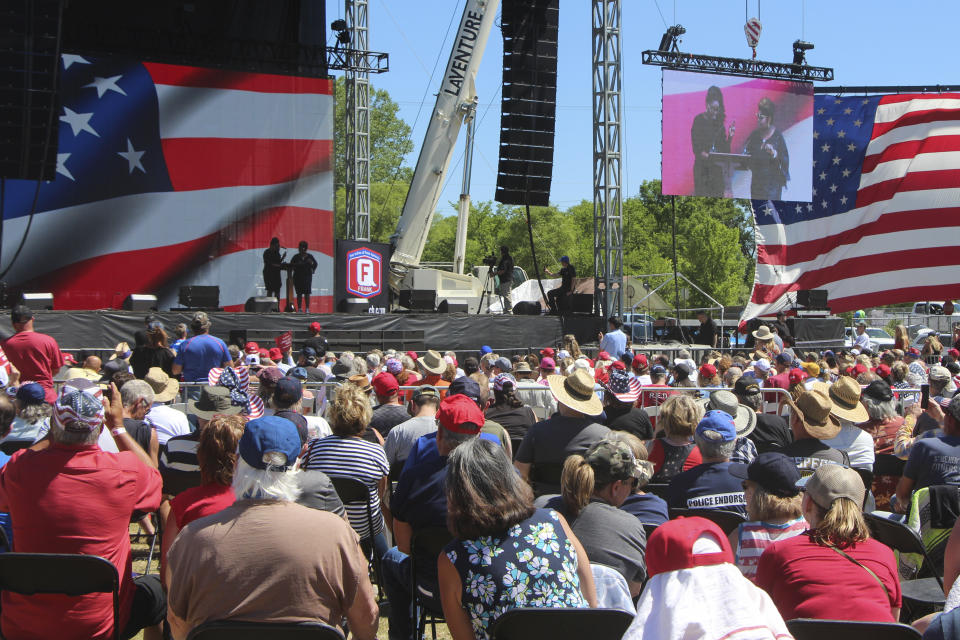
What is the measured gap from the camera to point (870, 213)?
68.2 ft

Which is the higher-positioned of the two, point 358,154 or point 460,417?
point 358,154

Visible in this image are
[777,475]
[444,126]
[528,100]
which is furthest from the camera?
[444,126]

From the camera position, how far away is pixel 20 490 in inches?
132

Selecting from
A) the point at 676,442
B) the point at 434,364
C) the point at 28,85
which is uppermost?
the point at 28,85

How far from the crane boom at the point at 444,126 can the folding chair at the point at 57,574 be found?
1845 cm

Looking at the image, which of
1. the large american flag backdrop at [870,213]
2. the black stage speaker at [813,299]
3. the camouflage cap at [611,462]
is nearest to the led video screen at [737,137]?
the large american flag backdrop at [870,213]

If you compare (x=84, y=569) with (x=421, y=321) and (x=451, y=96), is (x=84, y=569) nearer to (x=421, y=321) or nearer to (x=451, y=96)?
(x=421, y=321)

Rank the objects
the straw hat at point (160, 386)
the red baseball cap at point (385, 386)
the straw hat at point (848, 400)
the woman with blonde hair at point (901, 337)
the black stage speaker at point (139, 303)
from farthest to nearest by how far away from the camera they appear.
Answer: the black stage speaker at point (139, 303)
the woman with blonde hair at point (901, 337)
the straw hat at point (160, 386)
the red baseball cap at point (385, 386)
the straw hat at point (848, 400)

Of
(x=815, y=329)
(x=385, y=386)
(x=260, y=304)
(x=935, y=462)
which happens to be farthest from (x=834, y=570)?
(x=815, y=329)

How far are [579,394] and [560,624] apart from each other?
8.72 ft

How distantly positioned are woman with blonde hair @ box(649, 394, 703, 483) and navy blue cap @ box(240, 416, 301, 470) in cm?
274

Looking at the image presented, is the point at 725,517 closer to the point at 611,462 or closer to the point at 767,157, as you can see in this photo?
the point at 611,462

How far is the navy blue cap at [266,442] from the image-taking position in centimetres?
287

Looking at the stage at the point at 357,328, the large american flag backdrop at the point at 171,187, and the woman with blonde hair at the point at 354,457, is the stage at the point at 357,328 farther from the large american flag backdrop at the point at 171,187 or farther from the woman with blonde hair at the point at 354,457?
the woman with blonde hair at the point at 354,457
